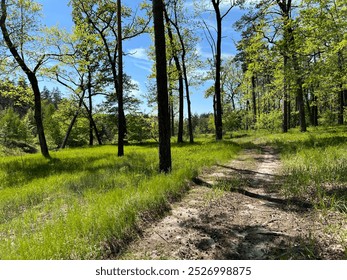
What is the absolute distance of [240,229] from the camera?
443 cm

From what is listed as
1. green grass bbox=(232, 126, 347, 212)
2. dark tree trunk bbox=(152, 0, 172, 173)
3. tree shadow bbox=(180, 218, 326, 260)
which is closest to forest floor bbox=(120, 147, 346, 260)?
tree shadow bbox=(180, 218, 326, 260)

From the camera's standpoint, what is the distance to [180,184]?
679 cm

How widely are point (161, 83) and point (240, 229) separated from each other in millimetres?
5242

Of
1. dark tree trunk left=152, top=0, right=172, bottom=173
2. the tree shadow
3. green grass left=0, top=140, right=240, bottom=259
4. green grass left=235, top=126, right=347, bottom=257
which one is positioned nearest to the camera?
the tree shadow

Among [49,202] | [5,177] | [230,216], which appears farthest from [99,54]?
[230,216]

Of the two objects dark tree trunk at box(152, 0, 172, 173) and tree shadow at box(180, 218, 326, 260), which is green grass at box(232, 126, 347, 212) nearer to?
tree shadow at box(180, 218, 326, 260)

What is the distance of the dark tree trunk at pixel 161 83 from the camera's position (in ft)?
26.9

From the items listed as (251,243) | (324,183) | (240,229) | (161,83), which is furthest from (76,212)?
(324,183)

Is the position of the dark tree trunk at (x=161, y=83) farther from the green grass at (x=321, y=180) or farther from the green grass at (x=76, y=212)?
the green grass at (x=321, y=180)

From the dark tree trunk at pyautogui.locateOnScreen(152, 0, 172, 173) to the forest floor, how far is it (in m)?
1.99

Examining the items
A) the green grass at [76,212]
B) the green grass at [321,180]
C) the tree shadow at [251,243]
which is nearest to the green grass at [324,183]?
the green grass at [321,180]

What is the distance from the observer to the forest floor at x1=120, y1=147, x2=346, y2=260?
12.0 ft

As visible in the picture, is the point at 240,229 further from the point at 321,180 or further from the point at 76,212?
the point at 321,180
